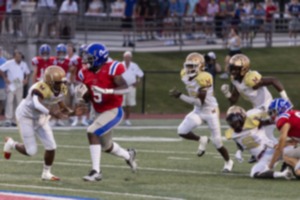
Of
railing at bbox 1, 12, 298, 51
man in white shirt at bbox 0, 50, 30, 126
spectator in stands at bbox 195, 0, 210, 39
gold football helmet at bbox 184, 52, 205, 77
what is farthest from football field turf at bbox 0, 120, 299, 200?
spectator in stands at bbox 195, 0, 210, 39

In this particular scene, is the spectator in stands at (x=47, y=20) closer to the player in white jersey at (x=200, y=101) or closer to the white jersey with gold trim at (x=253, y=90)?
the white jersey with gold trim at (x=253, y=90)

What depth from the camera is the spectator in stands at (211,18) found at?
35.4 m

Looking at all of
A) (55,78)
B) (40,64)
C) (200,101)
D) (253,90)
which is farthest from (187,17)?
(55,78)

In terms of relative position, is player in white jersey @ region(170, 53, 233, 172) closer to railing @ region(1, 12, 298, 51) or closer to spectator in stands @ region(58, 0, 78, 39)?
spectator in stands @ region(58, 0, 78, 39)

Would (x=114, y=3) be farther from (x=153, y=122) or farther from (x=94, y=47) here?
(x=94, y=47)

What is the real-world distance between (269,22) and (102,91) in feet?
75.2

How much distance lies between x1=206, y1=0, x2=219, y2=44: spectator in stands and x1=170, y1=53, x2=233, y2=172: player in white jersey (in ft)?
62.7

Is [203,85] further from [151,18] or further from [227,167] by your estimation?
[151,18]

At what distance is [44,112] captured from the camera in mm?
14055

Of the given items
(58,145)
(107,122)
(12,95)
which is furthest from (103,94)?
(12,95)

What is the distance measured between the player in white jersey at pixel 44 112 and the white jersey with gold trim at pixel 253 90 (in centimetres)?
308

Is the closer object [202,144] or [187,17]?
[202,144]

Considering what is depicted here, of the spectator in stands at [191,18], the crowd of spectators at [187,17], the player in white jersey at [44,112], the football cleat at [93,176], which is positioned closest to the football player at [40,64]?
the player in white jersey at [44,112]

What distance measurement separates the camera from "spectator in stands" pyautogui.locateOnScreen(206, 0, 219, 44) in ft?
116
